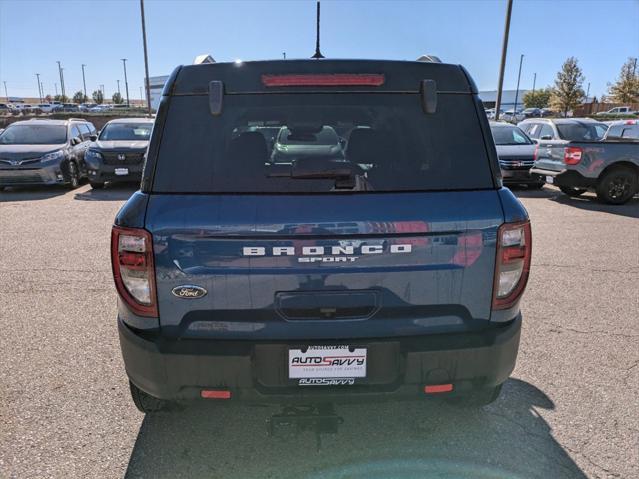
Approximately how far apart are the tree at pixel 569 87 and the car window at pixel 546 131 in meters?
46.5

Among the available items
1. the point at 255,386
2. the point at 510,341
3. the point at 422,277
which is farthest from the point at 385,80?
the point at 255,386

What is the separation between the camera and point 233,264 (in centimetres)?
204

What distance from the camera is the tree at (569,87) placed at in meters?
53.0

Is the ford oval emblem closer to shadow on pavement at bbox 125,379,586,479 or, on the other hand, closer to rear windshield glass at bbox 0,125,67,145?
shadow on pavement at bbox 125,379,586,479

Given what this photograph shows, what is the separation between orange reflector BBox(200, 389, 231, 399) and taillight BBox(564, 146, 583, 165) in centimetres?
984

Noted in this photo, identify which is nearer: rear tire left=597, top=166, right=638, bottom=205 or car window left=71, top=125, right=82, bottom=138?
rear tire left=597, top=166, right=638, bottom=205

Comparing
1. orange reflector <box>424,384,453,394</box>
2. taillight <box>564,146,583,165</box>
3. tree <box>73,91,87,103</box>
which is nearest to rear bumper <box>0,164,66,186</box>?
taillight <box>564,146,583,165</box>

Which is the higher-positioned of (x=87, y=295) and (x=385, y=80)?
(x=385, y=80)

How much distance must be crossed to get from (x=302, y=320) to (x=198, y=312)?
1.45 feet

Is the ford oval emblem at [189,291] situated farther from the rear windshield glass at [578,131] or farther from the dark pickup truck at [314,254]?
the rear windshield glass at [578,131]

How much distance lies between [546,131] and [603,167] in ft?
9.02

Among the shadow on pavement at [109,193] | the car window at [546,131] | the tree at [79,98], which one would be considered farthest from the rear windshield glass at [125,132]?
the tree at [79,98]

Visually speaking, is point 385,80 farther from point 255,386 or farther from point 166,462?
point 166,462

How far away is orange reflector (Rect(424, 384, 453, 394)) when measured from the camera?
2.16 m
